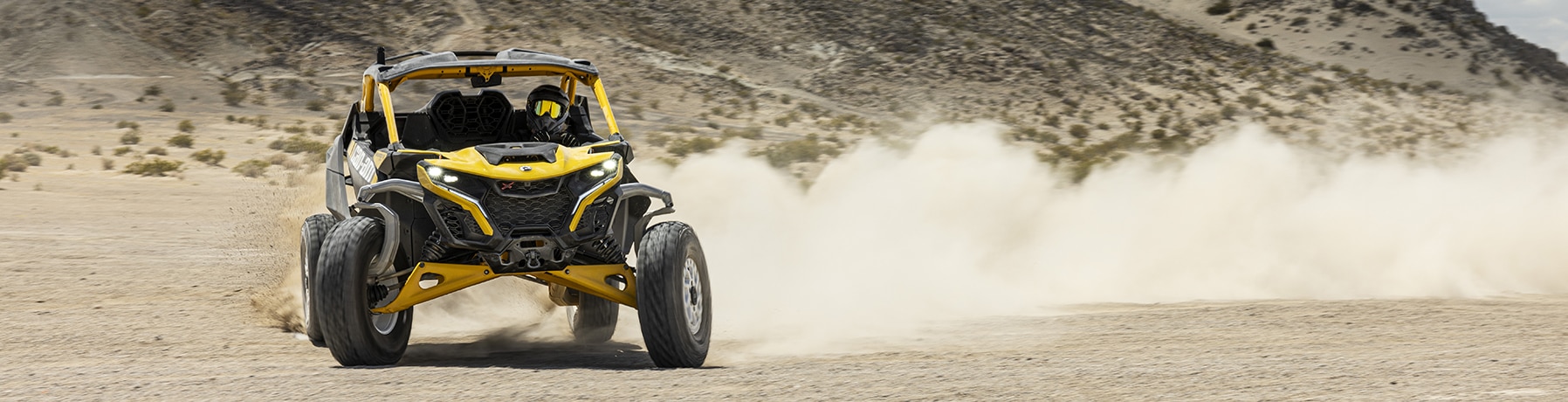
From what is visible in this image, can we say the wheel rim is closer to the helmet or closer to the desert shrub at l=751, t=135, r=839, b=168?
the helmet

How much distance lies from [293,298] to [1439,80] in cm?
5585

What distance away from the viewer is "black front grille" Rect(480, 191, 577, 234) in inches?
261

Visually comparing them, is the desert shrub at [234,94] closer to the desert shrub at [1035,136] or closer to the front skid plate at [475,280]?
the desert shrub at [1035,136]

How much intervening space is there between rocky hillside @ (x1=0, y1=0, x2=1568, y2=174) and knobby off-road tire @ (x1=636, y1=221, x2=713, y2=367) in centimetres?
2586

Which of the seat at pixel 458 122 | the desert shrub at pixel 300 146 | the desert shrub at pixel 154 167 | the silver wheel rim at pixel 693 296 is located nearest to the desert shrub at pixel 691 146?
the desert shrub at pixel 300 146

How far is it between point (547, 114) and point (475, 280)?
1.82 meters

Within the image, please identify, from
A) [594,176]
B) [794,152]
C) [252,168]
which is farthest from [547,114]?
[794,152]

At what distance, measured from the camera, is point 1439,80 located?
5669 cm

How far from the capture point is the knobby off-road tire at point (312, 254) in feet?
24.2

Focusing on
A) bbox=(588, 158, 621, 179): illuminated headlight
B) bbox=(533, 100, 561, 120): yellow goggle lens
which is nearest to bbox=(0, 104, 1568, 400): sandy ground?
bbox=(588, 158, 621, 179): illuminated headlight

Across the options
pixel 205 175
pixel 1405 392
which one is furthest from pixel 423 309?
pixel 205 175

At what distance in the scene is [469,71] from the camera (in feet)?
25.4

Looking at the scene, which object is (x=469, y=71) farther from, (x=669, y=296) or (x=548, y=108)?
(x=669, y=296)

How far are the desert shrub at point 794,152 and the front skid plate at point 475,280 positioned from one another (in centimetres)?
2000
